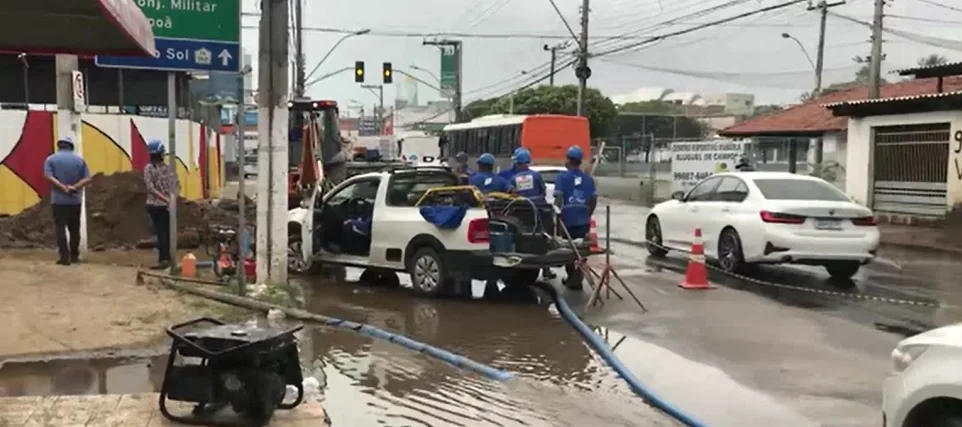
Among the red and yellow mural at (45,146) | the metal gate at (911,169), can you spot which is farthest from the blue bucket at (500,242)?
the metal gate at (911,169)

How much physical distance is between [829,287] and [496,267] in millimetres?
4683

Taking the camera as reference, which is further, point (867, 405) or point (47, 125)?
point (47, 125)

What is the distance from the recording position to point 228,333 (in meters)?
5.58

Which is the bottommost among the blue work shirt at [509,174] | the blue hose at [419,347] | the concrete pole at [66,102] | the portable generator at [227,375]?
the blue hose at [419,347]

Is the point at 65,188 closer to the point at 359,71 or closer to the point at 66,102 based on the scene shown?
the point at 66,102

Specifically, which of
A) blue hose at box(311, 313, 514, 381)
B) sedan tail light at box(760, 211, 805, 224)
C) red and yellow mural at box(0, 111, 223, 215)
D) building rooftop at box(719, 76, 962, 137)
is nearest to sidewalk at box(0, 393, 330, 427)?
blue hose at box(311, 313, 514, 381)

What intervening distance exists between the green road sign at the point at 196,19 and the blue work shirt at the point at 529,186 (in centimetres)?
386

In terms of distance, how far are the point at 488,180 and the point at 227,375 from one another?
7.65 metres

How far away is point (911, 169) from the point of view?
2267 centimetres

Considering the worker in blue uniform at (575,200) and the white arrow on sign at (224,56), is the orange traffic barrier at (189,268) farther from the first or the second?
the worker in blue uniform at (575,200)

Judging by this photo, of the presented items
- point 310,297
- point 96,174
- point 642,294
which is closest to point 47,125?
point 96,174

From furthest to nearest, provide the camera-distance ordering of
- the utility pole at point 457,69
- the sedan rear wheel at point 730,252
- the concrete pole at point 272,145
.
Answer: the utility pole at point 457,69, the sedan rear wheel at point 730,252, the concrete pole at point 272,145

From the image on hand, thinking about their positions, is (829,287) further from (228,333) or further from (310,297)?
(228,333)

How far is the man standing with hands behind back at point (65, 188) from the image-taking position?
12195mm
